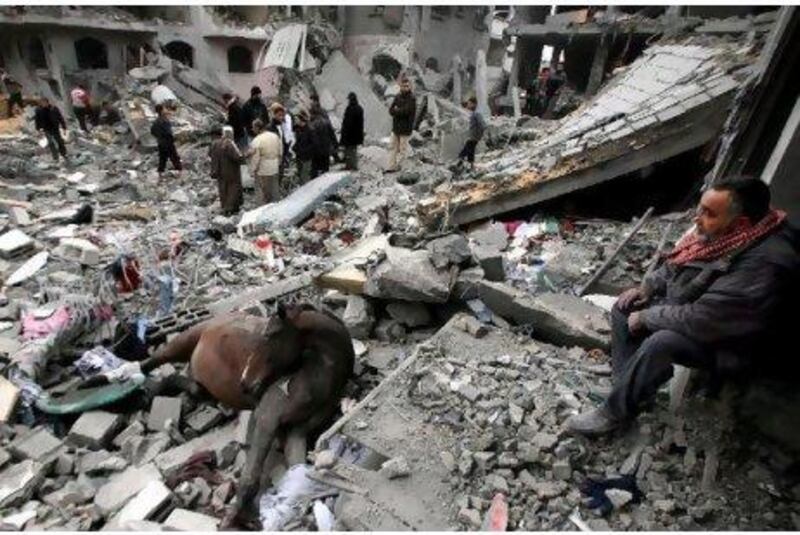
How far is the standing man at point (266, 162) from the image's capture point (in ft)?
30.9

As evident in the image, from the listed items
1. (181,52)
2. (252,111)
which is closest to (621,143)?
(252,111)

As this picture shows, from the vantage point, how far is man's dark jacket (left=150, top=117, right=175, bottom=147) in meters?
11.3

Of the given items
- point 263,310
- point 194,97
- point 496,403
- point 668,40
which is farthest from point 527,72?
point 496,403

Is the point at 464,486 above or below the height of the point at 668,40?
below

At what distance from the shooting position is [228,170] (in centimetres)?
945

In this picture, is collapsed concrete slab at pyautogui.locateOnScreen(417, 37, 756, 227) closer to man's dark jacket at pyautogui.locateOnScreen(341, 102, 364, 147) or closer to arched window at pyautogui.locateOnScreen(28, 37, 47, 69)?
man's dark jacket at pyautogui.locateOnScreen(341, 102, 364, 147)

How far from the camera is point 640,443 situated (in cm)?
352

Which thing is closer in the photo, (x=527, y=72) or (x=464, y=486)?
(x=464, y=486)

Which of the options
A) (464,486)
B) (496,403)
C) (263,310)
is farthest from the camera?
(263,310)

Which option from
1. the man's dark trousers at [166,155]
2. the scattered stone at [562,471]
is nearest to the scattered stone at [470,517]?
the scattered stone at [562,471]

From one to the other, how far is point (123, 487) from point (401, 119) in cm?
Result: 868

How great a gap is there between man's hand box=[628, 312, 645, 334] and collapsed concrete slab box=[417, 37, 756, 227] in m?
4.29

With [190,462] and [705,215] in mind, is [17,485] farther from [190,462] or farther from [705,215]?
[705,215]

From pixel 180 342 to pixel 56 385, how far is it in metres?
1.27
